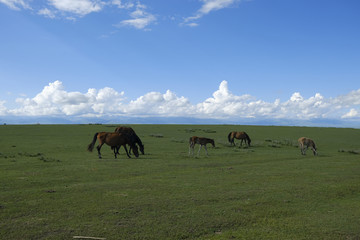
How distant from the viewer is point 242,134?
36250mm

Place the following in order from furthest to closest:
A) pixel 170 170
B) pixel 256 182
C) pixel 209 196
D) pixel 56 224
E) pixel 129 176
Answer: pixel 170 170
pixel 129 176
pixel 256 182
pixel 209 196
pixel 56 224

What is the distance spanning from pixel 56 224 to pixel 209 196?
4925 mm

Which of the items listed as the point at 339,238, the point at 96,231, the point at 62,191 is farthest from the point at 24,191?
the point at 339,238

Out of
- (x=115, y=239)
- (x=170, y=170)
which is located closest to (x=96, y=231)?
(x=115, y=239)

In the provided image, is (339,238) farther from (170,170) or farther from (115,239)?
(170,170)

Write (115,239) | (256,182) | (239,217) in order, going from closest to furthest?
1. (115,239)
2. (239,217)
3. (256,182)

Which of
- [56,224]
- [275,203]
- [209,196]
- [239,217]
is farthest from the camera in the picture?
[209,196]

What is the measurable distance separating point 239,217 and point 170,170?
8454 mm

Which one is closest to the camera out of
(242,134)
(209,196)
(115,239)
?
(115,239)

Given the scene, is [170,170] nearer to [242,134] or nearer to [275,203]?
[275,203]

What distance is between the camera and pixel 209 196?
34.0 ft

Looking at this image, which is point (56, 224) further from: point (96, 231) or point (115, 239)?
point (115, 239)

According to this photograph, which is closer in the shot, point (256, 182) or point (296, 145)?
point (256, 182)

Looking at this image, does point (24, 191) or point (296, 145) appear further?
point (296, 145)
